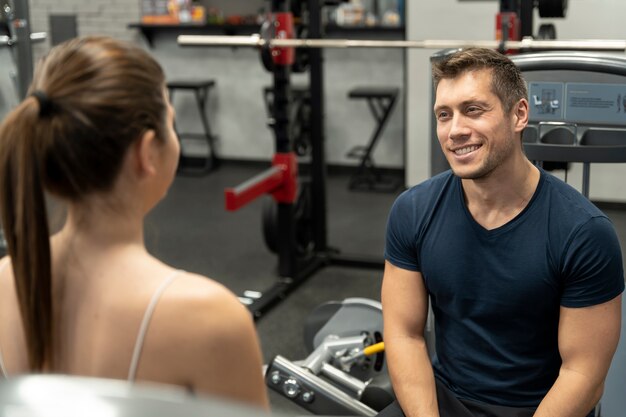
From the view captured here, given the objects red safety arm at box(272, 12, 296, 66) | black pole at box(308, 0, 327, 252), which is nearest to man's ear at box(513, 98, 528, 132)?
red safety arm at box(272, 12, 296, 66)

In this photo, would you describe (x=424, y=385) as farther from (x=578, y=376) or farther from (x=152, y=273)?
(x=152, y=273)

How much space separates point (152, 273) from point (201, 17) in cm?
572

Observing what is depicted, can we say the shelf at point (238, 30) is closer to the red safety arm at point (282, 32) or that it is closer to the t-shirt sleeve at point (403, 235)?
the red safety arm at point (282, 32)

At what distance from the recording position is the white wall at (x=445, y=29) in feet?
16.1

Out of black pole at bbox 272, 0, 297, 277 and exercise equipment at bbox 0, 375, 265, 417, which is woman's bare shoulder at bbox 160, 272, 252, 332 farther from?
black pole at bbox 272, 0, 297, 277

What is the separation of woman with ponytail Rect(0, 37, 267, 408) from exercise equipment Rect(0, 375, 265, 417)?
1.68 ft

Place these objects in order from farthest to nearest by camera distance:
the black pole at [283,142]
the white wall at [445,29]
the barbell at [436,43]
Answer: the white wall at [445,29]
the black pole at [283,142]
the barbell at [436,43]

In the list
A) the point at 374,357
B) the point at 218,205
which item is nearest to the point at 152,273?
the point at 374,357

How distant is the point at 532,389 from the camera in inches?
72.7

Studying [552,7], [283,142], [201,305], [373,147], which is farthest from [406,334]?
[373,147]

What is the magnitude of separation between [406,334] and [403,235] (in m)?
0.23

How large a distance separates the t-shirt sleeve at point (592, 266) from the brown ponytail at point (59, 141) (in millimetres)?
995

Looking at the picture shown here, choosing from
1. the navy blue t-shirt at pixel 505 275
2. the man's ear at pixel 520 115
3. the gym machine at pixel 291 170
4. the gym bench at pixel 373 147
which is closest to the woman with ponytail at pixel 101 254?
the navy blue t-shirt at pixel 505 275

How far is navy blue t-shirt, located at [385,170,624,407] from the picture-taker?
1755mm
